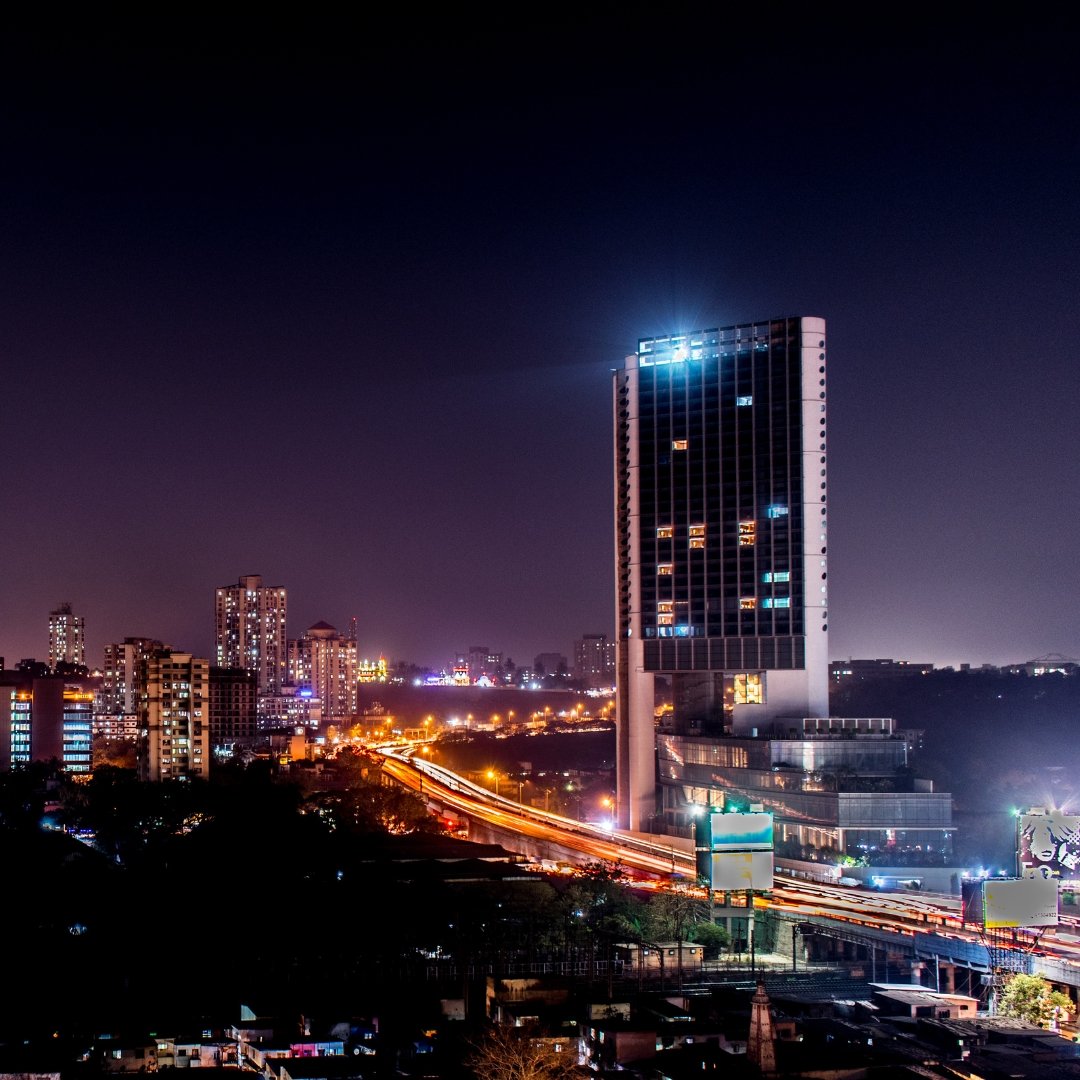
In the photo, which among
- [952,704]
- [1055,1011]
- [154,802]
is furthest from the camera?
[952,704]

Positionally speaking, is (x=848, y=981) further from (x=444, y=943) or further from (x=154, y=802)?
(x=154, y=802)

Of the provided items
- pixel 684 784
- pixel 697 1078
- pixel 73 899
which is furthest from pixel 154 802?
pixel 697 1078

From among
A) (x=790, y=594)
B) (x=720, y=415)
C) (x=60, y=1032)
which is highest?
(x=720, y=415)

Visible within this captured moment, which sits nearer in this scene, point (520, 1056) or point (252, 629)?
A: point (520, 1056)

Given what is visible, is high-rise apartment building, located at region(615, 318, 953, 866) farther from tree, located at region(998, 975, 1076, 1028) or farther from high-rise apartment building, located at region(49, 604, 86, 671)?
high-rise apartment building, located at region(49, 604, 86, 671)

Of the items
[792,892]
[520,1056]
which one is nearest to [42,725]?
[792,892]

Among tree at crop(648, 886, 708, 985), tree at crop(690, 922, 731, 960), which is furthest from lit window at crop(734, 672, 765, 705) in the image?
tree at crop(690, 922, 731, 960)

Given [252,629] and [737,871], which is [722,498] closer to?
[737,871]
